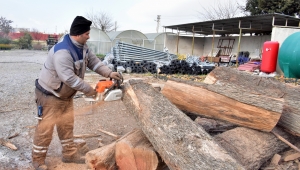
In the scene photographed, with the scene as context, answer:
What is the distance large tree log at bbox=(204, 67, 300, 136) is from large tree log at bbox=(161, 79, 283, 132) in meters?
0.18

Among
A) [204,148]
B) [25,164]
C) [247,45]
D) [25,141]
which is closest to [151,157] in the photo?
[204,148]

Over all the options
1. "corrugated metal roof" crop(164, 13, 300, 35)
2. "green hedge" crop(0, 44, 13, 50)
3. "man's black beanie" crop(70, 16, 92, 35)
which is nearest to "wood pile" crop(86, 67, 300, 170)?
"man's black beanie" crop(70, 16, 92, 35)

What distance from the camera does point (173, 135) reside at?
2264 mm

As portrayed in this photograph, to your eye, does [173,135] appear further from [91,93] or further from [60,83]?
[60,83]

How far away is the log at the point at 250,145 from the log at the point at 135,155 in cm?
78

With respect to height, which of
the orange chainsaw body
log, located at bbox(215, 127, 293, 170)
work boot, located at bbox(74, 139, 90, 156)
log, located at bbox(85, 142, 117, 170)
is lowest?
work boot, located at bbox(74, 139, 90, 156)

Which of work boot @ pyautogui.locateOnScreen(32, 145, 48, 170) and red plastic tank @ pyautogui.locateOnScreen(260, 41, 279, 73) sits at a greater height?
red plastic tank @ pyautogui.locateOnScreen(260, 41, 279, 73)

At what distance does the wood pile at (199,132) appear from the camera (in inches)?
84.4

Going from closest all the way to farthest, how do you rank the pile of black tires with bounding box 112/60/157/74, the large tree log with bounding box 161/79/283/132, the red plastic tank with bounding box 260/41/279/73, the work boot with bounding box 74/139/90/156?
the large tree log with bounding box 161/79/283/132, the work boot with bounding box 74/139/90/156, the pile of black tires with bounding box 112/60/157/74, the red plastic tank with bounding box 260/41/279/73

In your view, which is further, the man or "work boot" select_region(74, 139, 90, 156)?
"work boot" select_region(74, 139, 90, 156)

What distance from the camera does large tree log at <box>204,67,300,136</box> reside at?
2938mm

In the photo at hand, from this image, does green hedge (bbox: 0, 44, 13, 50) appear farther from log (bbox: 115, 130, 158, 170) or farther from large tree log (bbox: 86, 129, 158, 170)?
log (bbox: 115, 130, 158, 170)

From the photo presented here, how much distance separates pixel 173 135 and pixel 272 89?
2282mm

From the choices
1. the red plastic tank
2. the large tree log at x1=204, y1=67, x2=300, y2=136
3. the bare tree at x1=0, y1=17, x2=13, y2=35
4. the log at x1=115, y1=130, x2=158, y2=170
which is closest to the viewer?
the log at x1=115, y1=130, x2=158, y2=170
